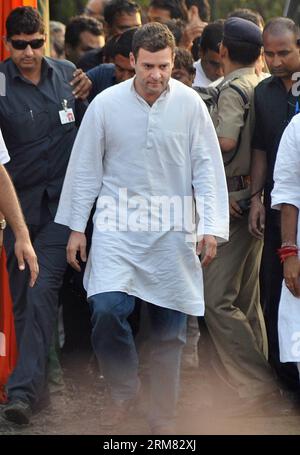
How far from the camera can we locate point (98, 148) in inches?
255

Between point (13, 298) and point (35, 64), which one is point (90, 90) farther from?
point (13, 298)

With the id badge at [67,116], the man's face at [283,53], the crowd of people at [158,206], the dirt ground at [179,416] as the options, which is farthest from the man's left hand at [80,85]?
the dirt ground at [179,416]

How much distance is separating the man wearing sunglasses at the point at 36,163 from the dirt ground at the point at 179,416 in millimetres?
192

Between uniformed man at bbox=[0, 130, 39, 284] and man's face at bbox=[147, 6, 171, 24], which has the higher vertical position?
man's face at bbox=[147, 6, 171, 24]

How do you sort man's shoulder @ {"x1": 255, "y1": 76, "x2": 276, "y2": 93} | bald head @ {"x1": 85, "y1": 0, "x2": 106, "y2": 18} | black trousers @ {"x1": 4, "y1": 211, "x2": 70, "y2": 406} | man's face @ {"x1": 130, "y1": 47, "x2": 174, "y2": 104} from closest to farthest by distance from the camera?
man's face @ {"x1": 130, "y1": 47, "x2": 174, "y2": 104} → black trousers @ {"x1": 4, "y1": 211, "x2": 70, "y2": 406} → man's shoulder @ {"x1": 255, "y1": 76, "x2": 276, "y2": 93} → bald head @ {"x1": 85, "y1": 0, "x2": 106, "y2": 18}

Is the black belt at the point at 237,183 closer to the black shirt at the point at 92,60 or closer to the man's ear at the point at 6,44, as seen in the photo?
the man's ear at the point at 6,44

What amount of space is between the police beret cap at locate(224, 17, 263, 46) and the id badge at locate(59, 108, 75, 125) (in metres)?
1.00

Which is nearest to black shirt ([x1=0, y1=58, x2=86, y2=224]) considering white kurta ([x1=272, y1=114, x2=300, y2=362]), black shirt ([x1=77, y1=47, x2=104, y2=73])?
black shirt ([x1=77, y1=47, x2=104, y2=73])

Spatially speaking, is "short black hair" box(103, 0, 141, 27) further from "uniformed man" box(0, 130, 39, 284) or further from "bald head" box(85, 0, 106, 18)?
"uniformed man" box(0, 130, 39, 284)

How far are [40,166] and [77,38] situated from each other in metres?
2.69

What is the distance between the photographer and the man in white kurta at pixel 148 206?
251 inches

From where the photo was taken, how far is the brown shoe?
653 centimetres

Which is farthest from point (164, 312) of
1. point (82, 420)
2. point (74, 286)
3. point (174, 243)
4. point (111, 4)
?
point (111, 4)

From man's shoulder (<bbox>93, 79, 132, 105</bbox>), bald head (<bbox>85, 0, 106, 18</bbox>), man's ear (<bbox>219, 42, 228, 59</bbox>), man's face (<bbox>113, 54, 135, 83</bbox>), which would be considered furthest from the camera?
bald head (<bbox>85, 0, 106, 18</bbox>)
